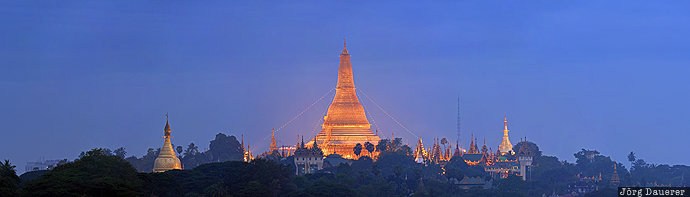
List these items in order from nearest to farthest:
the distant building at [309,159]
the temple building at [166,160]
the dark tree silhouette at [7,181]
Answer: the dark tree silhouette at [7,181] → the temple building at [166,160] → the distant building at [309,159]

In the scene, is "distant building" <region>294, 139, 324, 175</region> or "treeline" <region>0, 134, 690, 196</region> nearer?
"treeline" <region>0, 134, 690, 196</region>

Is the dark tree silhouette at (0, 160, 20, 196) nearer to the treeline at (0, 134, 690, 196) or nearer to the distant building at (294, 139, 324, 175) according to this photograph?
the treeline at (0, 134, 690, 196)

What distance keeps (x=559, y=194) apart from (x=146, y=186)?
88099 millimetres

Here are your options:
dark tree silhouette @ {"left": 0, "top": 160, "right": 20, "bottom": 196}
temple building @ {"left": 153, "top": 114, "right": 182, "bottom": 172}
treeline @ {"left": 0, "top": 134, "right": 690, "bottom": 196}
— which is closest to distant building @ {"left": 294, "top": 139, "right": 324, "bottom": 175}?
treeline @ {"left": 0, "top": 134, "right": 690, "bottom": 196}

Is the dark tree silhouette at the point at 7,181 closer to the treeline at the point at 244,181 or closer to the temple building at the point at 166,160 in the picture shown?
the treeline at the point at 244,181

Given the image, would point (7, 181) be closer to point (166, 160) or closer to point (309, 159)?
point (166, 160)

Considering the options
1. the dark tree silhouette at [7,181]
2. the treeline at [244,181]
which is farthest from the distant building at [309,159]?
the dark tree silhouette at [7,181]

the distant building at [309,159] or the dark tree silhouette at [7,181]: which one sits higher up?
the distant building at [309,159]

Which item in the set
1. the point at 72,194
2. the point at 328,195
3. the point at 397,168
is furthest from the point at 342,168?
the point at 72,194

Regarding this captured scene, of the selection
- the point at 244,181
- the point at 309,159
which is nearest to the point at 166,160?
the point at 244,181

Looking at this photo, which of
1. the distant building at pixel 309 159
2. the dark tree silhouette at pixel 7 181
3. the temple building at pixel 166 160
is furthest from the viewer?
the distant building at pixel 309 159

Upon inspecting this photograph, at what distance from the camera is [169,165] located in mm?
153000

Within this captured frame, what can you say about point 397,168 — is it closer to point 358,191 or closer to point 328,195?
point 358,191

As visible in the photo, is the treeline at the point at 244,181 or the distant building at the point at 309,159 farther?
the distant building at the point at 309,159
